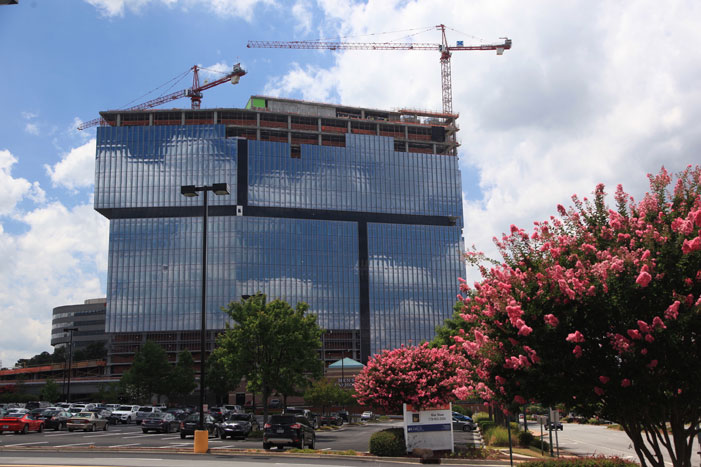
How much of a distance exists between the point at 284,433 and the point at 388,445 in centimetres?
603

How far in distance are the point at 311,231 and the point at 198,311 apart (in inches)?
1230

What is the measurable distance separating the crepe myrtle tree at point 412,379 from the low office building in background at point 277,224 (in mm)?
107049

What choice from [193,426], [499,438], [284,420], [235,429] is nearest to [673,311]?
[284,420]

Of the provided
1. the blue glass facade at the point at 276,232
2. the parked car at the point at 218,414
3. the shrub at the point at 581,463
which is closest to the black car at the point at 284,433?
the parked car at the point at 218,414

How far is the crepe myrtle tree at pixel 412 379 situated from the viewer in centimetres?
2591

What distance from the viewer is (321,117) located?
156375 millimetres

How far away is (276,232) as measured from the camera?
144 meters

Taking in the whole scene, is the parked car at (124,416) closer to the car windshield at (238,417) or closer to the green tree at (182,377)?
the car windshield at (238,417)

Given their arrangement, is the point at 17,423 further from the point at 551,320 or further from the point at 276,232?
the point at 276,232

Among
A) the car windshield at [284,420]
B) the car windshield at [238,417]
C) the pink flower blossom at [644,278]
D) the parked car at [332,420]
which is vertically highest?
the pink flower blossom at [644,278]

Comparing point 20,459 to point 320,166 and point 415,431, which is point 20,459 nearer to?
point 415,431

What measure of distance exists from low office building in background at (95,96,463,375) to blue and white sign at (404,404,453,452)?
108m

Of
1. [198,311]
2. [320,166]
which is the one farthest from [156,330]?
[320,166]

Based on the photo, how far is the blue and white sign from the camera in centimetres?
2588
